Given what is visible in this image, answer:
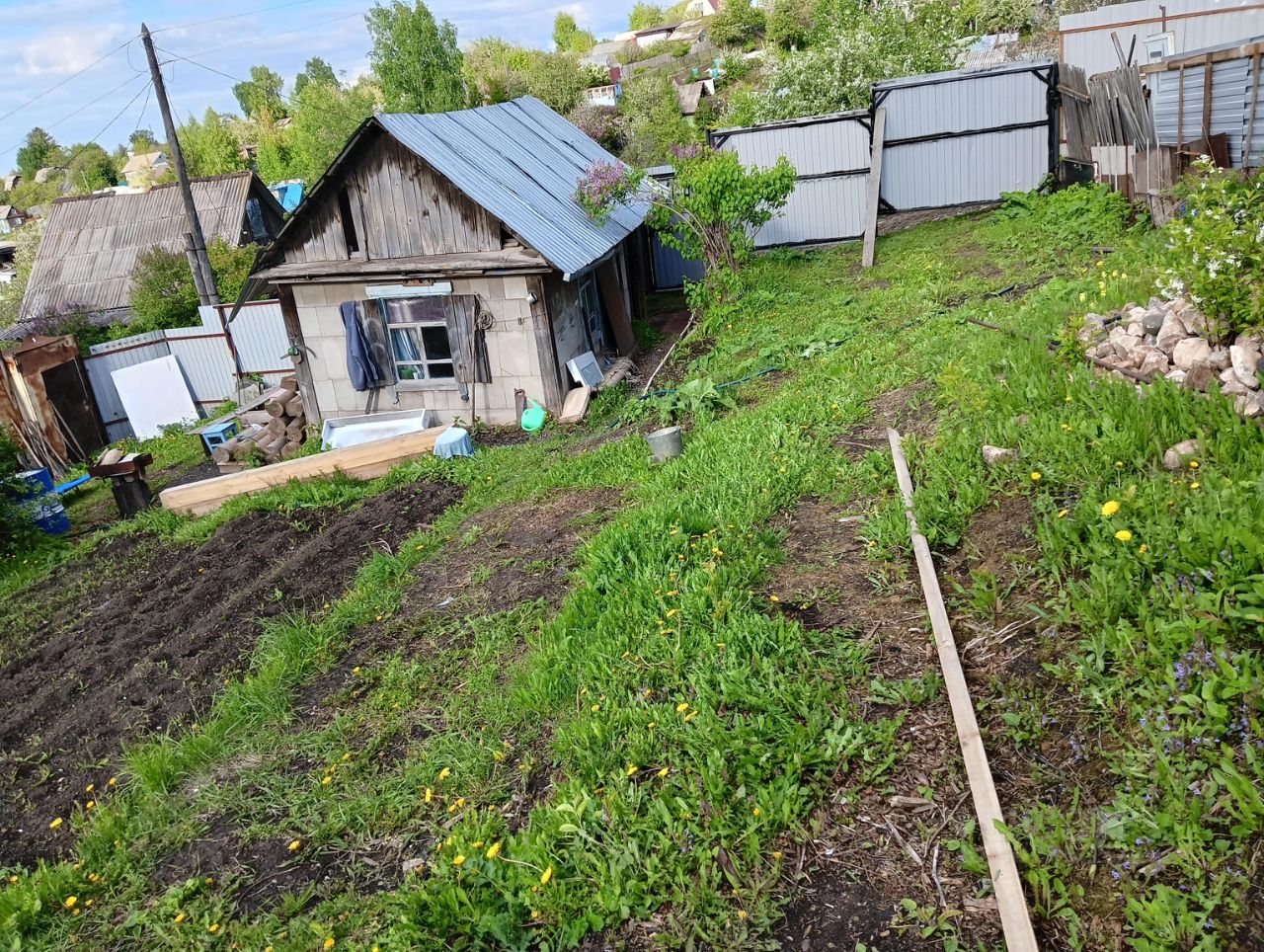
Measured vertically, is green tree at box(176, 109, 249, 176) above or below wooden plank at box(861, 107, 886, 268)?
above

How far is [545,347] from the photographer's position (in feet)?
43.3

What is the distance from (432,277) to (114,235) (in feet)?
72.3

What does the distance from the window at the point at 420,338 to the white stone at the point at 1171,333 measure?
10.4 meters

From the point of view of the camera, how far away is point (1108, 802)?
326 cm

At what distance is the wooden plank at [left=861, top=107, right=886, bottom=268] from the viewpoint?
1594 cm

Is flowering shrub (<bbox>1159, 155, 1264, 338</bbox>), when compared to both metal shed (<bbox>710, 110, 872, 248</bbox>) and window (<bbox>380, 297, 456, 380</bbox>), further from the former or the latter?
metal shed (<bbox>710, 110, 872, 248</bbox>)

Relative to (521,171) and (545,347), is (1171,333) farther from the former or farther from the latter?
(521,171)

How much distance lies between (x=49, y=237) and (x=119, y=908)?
32.4 metres

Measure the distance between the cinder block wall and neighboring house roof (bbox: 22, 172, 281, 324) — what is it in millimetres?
16533

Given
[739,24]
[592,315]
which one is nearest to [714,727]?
[592,315]

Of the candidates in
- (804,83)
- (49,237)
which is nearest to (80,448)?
(49,237)

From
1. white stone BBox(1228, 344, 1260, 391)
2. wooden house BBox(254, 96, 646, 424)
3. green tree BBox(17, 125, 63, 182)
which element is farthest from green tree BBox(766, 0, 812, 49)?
green tree BBox(17, 125, 63, 182)

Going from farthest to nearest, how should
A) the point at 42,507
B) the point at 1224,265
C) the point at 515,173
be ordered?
the point at 515,173 < the point at 42,507 < the point at 1224,265

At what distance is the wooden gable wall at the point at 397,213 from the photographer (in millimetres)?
12969
